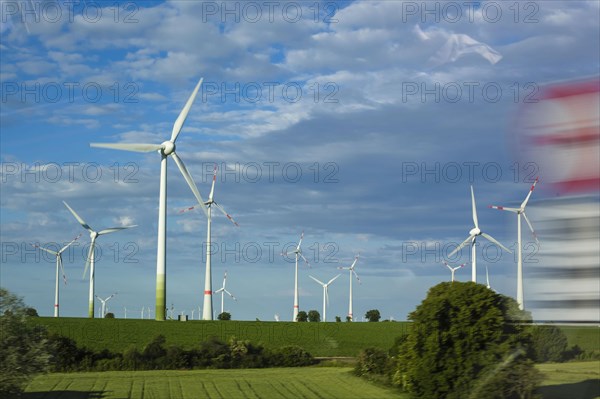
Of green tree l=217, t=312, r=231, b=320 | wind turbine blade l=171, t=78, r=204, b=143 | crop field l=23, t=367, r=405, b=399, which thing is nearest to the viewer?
crop field l=23, t=367, r=405, b=399

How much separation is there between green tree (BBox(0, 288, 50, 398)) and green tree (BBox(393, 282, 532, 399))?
1852cm

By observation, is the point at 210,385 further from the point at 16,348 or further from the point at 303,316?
the point at 303,316

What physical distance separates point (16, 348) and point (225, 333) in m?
55.2

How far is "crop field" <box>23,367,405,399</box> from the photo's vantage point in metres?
45.8

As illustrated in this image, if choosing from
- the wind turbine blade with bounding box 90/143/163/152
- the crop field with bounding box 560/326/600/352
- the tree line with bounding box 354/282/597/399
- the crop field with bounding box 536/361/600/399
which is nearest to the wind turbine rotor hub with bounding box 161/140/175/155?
the wind turbine blade with bounding box 90/143/163/152

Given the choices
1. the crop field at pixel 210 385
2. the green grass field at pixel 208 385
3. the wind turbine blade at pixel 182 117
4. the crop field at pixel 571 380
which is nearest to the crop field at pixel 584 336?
the crop field at pixel 571 380

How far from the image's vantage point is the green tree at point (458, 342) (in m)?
24.3

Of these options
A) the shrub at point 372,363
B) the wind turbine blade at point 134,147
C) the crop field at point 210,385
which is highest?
the wind turbine blade at point 134,147

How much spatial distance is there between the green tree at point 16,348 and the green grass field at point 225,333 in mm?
41654

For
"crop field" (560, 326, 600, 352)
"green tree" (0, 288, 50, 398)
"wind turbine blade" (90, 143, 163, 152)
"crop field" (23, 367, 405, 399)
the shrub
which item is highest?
"wind turbine blade" (90, 143, 163, 152)

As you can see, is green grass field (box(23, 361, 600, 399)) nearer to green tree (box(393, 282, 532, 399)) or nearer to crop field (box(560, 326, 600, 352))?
green tree (box(393, 282, 532, 399))

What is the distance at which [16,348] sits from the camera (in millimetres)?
38438

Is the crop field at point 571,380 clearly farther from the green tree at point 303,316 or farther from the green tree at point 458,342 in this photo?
the green tree at point 303,316

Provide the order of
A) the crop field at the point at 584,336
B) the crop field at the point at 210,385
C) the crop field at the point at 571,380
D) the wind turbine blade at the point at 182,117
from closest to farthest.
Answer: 1. the crop field at the point at 584,336
2. the crop field at the point at 571,380
3. the crop field at the point at 210,385
4. the wind turbine blade at the point at 182,117
